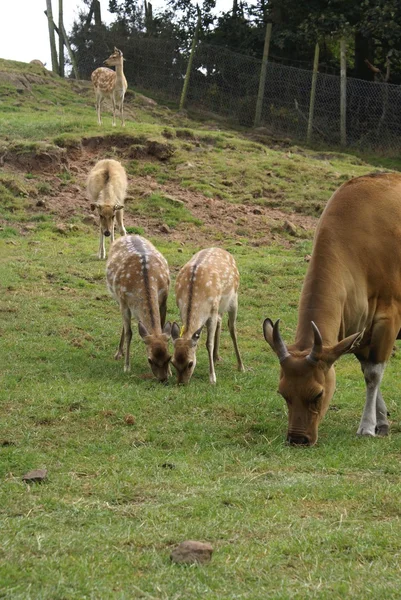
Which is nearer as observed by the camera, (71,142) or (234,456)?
(234,456)

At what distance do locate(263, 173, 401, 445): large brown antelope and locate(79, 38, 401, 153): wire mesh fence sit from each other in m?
17.0

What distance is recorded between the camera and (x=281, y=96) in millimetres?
25641

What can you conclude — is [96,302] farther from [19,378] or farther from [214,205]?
[214,205]

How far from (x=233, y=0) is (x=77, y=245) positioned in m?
18.0

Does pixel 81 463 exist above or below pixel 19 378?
above

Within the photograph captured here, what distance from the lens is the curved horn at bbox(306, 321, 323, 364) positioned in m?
6.66

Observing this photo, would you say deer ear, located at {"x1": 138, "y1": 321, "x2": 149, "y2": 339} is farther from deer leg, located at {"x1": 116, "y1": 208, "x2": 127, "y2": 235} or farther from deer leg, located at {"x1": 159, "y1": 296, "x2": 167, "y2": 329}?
deer leg, located at {"x1": 116, "y1": 208, "x2": 127, "y2": 235}

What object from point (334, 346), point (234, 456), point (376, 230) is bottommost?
point (234, 456)

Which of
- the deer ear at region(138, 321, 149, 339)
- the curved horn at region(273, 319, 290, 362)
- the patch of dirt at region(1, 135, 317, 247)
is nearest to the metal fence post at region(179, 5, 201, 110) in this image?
the patch of dirt at region(1, 135, 317, 247)

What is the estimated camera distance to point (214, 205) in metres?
17.8

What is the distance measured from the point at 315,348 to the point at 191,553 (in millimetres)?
2596

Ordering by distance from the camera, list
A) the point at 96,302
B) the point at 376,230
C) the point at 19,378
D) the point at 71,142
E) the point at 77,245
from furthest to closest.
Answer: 1. the point at 71,142
2. the point at 77,245
3. the point at 96,302
4. the point at 19,378
5. the point at 376,230

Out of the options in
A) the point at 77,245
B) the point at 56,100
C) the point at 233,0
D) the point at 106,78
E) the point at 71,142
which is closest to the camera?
the point at 77,245

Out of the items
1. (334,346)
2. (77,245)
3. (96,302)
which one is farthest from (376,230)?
(77,245)
